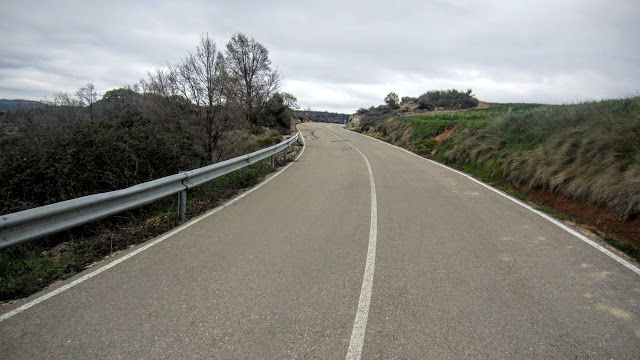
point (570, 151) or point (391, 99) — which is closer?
point (570, 151)

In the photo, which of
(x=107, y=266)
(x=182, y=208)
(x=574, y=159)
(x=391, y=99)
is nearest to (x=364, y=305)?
(x=107, y=266)

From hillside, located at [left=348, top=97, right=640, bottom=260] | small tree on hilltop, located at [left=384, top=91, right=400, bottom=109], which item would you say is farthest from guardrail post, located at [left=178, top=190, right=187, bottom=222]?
small tree on hilltop, located at [left=384, top=91, right=400, bottom=109]

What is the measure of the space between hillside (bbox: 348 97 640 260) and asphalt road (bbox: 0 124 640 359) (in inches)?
54.3

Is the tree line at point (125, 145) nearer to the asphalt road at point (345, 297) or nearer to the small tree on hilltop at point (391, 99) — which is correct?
the asphalt road at point (345, 297)

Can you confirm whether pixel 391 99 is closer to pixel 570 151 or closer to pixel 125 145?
pixel 570 151

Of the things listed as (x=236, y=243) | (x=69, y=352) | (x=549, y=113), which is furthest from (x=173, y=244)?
(x=549, y=113)

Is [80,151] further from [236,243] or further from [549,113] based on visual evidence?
[549,113]

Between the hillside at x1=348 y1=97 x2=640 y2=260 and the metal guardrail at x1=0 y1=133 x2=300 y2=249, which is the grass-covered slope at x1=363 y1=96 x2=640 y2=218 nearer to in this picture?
the hillside at x1=348 y1=97 x2=640 y2=260

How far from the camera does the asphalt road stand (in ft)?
9.53

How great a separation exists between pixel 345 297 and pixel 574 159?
848 cm

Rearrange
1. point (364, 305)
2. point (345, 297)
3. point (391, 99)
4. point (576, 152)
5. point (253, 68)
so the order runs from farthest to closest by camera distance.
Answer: point (391, 99)
point (253, 68)
point (576, 152)
point (345, 297)
point (364, 305)

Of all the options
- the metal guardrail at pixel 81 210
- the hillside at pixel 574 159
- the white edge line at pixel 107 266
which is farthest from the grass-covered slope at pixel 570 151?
the metal guardrail at pixel 81 210

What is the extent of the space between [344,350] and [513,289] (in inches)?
90.3

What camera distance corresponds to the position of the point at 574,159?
29.6ft
